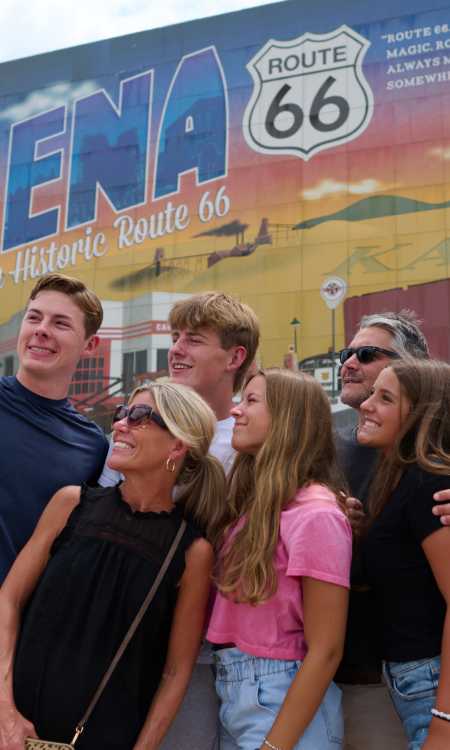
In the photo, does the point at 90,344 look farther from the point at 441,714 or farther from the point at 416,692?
the point at 441,714

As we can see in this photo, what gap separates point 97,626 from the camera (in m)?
2.27

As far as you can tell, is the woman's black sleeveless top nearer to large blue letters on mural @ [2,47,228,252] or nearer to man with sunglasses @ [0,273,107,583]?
man with sunglasses @ [0,273,107,583]

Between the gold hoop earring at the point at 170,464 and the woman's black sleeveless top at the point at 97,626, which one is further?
the gold hoop earring at the point at 170,464

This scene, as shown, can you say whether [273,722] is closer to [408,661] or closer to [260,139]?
[408,661]

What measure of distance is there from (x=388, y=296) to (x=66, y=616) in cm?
1592

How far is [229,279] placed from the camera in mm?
18719

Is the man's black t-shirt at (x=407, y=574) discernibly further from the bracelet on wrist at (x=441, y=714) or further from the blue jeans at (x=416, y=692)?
the bracelet on wrist at (x=441, y=714)

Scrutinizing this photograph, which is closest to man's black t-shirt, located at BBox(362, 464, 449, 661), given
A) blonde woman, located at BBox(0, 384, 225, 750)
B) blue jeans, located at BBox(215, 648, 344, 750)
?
blue jeans, located at BBox(215, 648, 344, 750)

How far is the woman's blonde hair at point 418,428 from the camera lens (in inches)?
96.6

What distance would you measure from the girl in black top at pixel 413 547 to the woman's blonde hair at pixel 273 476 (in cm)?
18

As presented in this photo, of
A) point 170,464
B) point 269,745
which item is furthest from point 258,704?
point 170,464

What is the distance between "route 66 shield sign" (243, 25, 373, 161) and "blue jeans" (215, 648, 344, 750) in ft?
55.9

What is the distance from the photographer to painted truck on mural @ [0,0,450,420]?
1750 centimetres

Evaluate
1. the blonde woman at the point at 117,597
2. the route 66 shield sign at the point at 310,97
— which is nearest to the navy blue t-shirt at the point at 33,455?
the blonde woman at the point at 117,597
